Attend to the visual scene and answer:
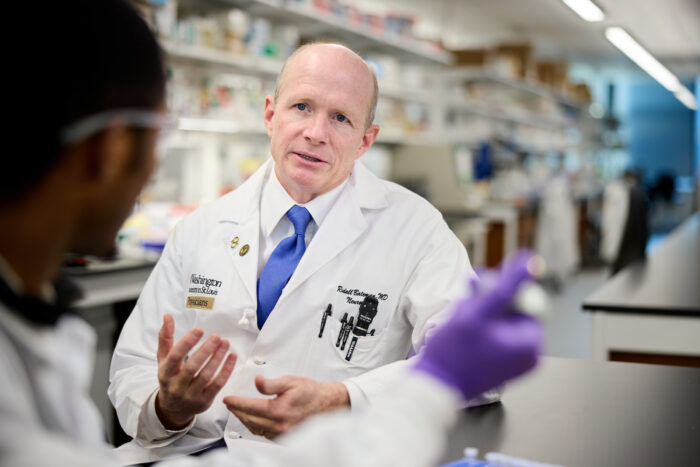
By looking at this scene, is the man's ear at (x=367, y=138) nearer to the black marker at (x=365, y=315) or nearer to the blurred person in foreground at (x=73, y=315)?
the black marker at (x=365, y=315)

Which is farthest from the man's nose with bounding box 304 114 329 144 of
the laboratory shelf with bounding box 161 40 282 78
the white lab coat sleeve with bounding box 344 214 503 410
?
the laboratory shelf with bounding box 161 40 282 78

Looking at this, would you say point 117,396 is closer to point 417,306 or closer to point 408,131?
point 417,306

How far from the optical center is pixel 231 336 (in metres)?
1.63

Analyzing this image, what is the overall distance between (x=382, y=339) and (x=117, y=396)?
1.98ft

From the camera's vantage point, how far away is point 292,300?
1609 mm

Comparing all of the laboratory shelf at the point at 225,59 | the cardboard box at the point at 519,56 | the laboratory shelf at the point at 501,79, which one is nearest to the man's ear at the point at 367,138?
the laboratory shelf at the point at 225,59

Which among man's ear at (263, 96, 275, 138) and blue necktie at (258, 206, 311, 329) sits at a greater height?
man's ear at (263, 96, 275, 138)

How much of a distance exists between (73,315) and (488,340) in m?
0.46

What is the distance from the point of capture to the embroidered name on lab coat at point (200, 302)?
1.62 m

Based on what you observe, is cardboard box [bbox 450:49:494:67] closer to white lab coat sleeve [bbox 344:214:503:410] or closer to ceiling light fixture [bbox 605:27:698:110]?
ceiling light fixture [bbox 605:27:698:110]

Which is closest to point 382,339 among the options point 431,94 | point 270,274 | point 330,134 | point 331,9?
point 270,274

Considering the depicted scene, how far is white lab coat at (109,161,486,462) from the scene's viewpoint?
1.54 m

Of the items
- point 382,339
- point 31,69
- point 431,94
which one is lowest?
point 382,339

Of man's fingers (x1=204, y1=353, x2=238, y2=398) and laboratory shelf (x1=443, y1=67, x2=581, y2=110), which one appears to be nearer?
man's fingers (x1=204, y1=353, x2=238, y2=398)
